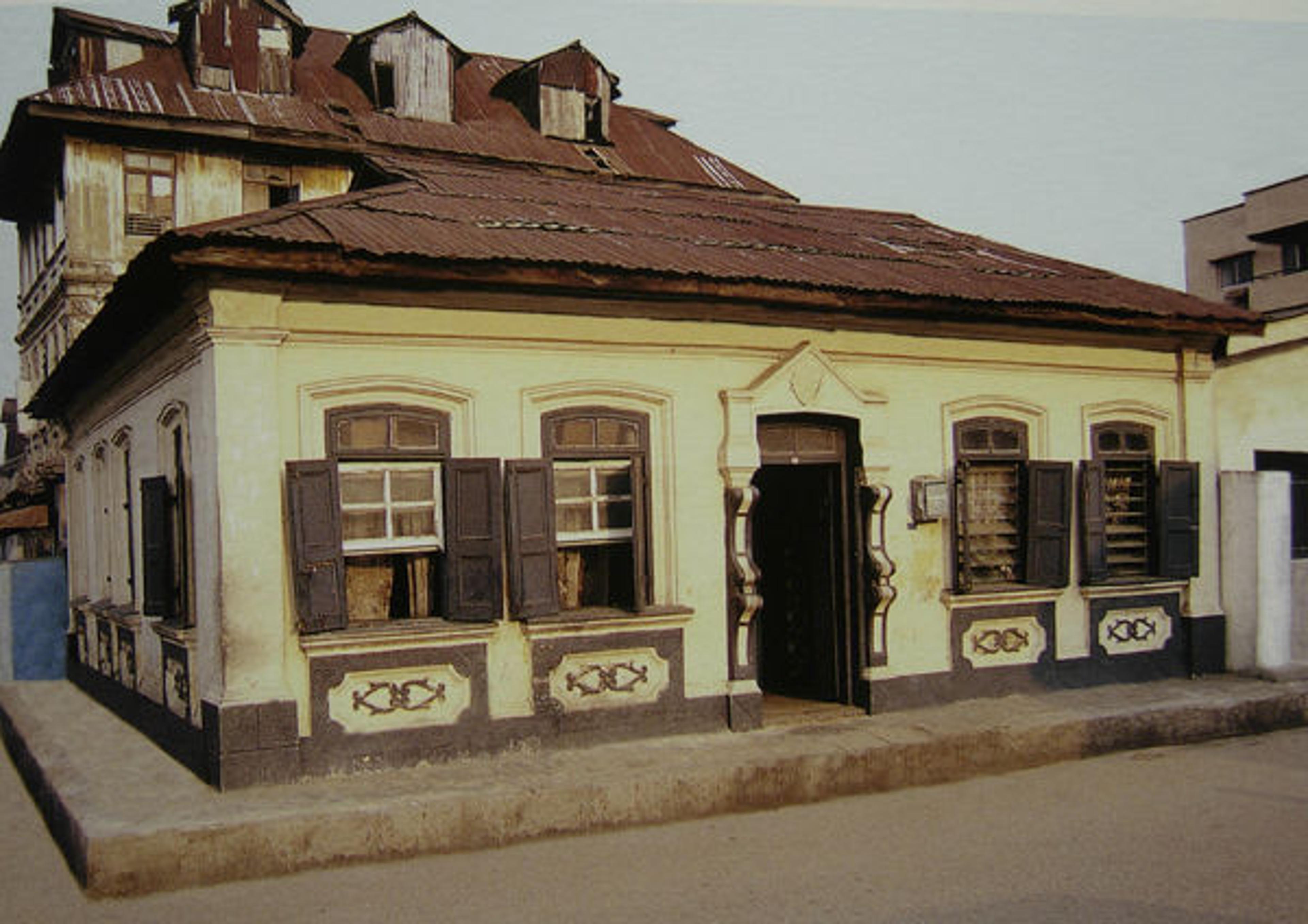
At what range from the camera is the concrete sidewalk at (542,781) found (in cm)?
698

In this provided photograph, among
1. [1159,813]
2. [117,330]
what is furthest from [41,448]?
[1159,813]

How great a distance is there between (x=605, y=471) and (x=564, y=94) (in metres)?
18.8

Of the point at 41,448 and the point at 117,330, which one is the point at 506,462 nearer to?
the point at 117,330

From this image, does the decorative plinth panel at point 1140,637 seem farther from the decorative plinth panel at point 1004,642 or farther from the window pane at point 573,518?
the window pane at point 573,518

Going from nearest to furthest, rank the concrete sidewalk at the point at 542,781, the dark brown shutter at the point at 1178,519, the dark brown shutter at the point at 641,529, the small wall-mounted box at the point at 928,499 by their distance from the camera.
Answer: the concrete sidewalk at the point at 542,781 → the dark brown shutter at the point at 641,529 → the small wall-mounted box at the point at 928,499 → the dark brown shutter at the point at 1178,519

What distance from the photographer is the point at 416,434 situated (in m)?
8.59

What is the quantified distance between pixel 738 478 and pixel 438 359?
2.65 m

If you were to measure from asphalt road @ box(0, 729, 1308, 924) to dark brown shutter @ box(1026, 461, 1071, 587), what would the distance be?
2578mm

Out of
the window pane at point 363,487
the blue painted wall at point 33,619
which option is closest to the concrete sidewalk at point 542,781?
the window pane at point 363,487

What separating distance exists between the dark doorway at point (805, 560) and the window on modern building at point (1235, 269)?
125ft

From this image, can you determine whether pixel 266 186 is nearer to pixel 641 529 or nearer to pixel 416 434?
pixel 416 434

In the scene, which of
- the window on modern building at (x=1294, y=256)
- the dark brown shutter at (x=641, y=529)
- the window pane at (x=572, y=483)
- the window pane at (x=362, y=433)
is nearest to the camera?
the window pane at (x=362, y=433)

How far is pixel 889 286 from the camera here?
1014 centimetres

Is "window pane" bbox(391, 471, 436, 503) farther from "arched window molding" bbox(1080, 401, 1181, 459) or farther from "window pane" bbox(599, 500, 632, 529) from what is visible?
"arched window molding" bbox(1080, 401, 1181, 459)
